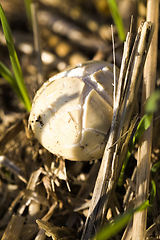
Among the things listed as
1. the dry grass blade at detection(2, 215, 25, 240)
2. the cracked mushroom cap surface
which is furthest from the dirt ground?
the cracked mushroom cap surface

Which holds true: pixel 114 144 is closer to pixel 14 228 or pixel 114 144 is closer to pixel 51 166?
pixel 51 166

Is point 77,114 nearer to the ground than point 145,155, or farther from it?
farther from it

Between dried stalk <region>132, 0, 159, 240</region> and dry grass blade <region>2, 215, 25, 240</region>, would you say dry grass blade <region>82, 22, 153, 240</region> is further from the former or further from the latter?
dry grass blade <region>2, 215, 25, 240</region>

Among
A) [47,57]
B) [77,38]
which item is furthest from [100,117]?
[77,38]

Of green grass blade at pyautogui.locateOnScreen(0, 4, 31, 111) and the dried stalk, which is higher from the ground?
green grass blade at pyautogui.locateOnScreen(0, 4, 31, 111)

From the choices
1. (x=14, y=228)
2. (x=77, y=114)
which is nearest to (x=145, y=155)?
(x=77, y=114)
